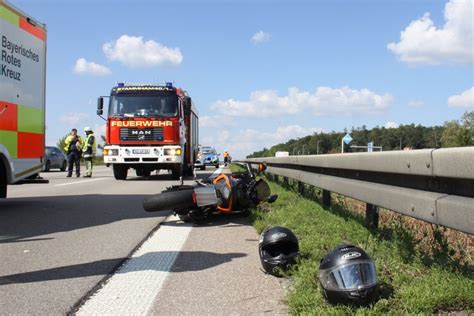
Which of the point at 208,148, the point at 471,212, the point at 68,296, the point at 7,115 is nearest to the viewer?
the point at 471,212

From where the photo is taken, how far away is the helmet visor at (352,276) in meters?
3.12

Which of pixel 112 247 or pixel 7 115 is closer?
pixel 112 247

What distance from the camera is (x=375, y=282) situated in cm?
315

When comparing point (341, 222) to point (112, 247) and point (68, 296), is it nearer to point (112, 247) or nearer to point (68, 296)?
point (112, 247)

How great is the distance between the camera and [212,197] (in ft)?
22.4

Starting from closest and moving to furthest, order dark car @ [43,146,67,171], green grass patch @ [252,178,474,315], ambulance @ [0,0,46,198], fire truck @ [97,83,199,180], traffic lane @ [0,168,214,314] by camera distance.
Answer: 1. green grass patch @ [252,178,474,315]
2. traffic lane @ [0,168,214,314]
3. ambulance @ [0,0,46,198]
4. fire truck @ [97,83,199,180]
5. dark car @ [43,146,67,171]

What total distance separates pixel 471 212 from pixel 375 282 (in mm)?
699

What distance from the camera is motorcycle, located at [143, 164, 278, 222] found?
22.3ft

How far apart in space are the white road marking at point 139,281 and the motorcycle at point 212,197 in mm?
817

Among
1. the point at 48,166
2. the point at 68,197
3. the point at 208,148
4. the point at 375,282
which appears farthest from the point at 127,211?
the point at 208,148

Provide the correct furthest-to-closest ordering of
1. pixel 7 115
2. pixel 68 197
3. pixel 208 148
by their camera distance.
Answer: pixel 208 148 → pixel 68 197 → pixel 7 115

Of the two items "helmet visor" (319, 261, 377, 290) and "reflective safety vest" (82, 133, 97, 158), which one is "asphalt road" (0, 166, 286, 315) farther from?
"reflective safety vest" (82, 133, 97, 158)

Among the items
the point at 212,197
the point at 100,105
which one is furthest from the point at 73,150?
the point at 212,197

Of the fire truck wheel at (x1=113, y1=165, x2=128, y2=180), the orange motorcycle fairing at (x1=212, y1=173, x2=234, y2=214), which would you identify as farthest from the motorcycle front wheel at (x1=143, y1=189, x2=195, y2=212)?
the fire truck wheel at (x1=113, y1=165, x2=128, y2=180)
